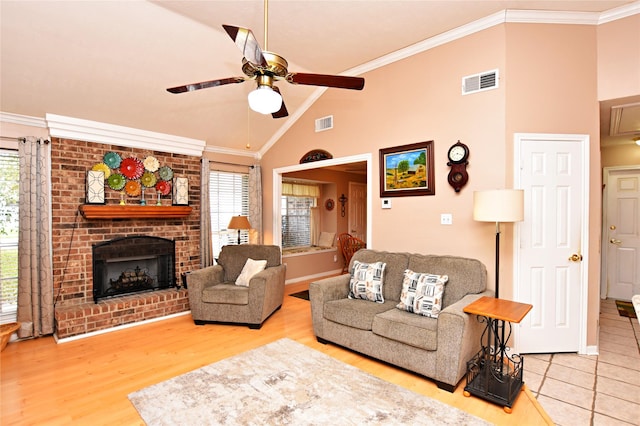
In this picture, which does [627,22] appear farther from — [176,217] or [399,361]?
[176,217]

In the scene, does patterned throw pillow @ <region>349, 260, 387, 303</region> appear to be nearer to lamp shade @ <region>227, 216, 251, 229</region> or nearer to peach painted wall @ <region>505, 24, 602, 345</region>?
peach painted wall @ <region>505, 24, 602, 345</region>

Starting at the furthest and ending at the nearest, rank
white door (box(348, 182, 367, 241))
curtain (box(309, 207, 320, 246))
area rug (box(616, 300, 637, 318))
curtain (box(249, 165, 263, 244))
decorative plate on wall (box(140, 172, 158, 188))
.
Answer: white door (box(348, 182, 367, 241)) < curtain (box(309, 207, 320, 246)) < curtain (box(249, 165, 263, 244)) < decorative plate on wall (box(140, 172, 158, 188)) < area rug (box(616, 300, 637, 318))

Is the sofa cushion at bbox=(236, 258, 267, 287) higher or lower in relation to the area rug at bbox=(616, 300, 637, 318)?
higher

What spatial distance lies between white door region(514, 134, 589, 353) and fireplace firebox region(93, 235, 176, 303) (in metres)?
4.48

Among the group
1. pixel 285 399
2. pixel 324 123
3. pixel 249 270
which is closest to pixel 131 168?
pixel 249 270

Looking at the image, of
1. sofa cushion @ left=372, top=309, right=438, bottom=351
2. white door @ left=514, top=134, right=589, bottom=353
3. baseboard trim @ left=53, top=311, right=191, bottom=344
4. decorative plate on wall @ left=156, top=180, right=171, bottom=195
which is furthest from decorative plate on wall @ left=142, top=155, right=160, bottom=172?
white door @ left=514, top=134, right=589, bottom=353

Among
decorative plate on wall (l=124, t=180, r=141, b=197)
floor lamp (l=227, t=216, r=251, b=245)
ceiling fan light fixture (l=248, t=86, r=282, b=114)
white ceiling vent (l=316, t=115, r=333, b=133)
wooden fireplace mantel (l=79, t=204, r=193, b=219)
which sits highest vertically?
white ceiling vent (l=316, t=115, r=333, b=133)

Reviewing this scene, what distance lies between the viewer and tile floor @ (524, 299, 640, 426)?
2207mm

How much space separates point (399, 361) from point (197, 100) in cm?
389

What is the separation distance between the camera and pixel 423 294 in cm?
291

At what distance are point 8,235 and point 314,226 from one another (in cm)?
498

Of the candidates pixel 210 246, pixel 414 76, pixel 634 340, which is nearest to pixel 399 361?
pixel 634 340

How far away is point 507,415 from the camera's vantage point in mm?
2219

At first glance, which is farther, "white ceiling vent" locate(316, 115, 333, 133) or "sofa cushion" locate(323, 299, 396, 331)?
"white ceiling vent" locate(316, 115, 333, 133)
